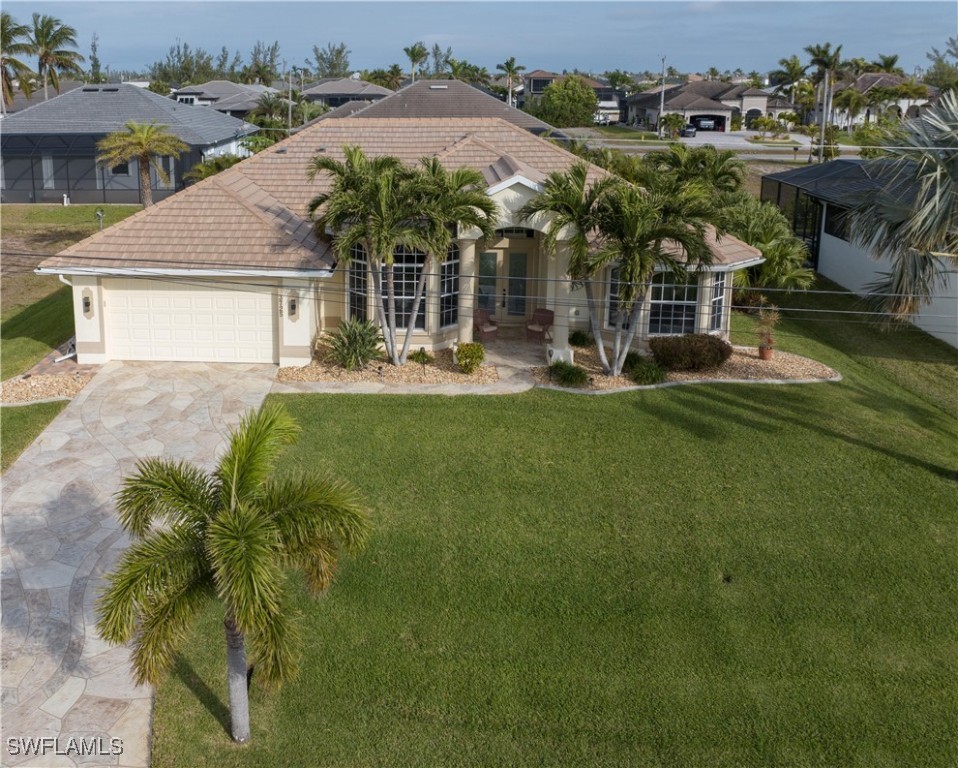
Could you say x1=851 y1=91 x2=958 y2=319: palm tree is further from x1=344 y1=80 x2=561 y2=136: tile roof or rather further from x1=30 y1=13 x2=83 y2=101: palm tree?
x1=30 y1=13 x2=83 y2=101: palm tree

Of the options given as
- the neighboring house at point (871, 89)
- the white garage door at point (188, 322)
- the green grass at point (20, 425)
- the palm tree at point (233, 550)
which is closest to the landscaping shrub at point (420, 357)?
the white garage door at point (188, 322)

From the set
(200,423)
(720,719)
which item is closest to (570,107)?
(200,423)

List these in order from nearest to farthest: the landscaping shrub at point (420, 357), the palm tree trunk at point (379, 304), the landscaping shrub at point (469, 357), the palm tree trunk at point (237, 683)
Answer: the palm tree trunk at point (237, 683), the landscaping shrub at point (469, 357), the palm tree trunk at point (379, 304), the landscaping shrub at point (420, 357)

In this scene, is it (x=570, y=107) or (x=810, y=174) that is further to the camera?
(x=570, y=107)

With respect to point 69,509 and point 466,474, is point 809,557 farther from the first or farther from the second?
point 69,509

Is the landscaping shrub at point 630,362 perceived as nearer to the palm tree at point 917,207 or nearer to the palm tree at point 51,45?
the palm tree at point 917,207

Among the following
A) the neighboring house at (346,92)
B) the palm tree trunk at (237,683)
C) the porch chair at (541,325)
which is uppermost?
the neighboring house at (346,92)

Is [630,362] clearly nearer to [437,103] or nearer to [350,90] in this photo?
[437,103]
